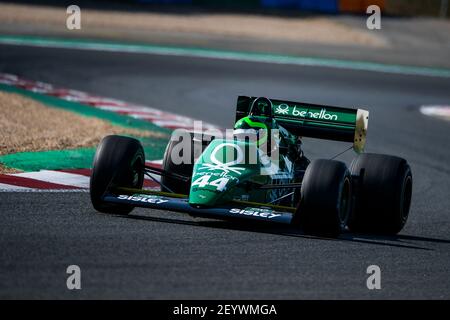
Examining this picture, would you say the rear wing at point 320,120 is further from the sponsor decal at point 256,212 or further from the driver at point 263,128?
the sponsor decal at point 256,212

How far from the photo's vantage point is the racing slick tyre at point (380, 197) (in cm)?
1035

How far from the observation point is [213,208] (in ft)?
31.0

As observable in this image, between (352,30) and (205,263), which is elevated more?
(352,30)

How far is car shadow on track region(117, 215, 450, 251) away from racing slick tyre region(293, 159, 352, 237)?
25 cm

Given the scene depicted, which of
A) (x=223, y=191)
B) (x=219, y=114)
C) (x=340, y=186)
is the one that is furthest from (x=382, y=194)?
(x=219, y=114)

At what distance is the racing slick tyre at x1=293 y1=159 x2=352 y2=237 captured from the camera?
30.5 ft

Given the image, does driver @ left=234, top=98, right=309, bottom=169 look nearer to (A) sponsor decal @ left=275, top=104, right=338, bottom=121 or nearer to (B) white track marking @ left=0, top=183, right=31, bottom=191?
(A) sponsor decal @ left=275, top=104, right=338, bottom=121

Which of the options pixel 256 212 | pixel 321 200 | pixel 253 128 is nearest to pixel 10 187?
pixel 253 128

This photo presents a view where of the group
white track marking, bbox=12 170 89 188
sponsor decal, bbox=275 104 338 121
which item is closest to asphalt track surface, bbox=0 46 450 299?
white track marking, bbox=12 170 89 188

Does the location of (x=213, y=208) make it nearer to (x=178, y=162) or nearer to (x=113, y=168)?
(x=113, y=168)

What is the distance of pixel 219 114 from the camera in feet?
62.5

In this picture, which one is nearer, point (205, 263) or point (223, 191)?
point (205, 263)
